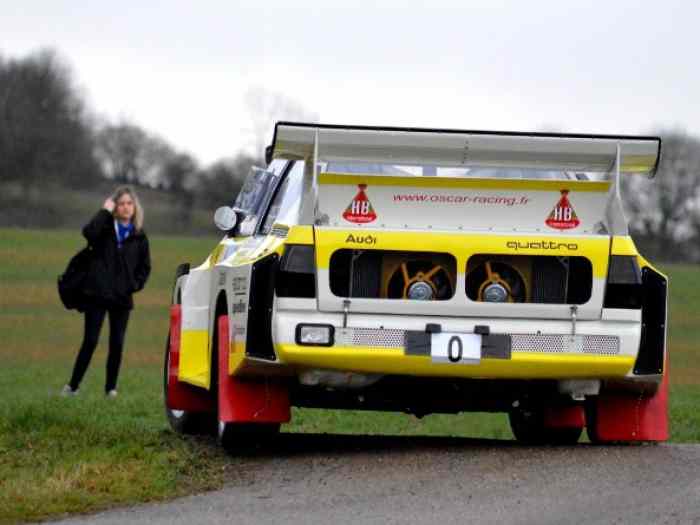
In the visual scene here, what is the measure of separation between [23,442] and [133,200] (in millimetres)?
5487

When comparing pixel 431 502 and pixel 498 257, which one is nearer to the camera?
pixel 431 502

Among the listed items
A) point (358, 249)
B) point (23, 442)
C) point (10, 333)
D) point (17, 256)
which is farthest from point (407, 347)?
point (17, 256)

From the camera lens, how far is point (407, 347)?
29.0ft

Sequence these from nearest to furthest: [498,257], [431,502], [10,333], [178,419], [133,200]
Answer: [431,502] < [498,257] < [178,419] < [133,200] < [10,333]

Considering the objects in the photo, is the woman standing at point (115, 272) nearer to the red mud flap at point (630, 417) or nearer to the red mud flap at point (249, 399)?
the red mud flap at point (249, 399)

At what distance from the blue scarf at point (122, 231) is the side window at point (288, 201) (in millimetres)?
5142

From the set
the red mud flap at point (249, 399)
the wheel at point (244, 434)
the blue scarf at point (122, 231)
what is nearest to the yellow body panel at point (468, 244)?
the red mud flap at point (249, 399)

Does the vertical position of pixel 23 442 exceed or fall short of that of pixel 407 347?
it falls short

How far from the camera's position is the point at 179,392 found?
38.2 ft

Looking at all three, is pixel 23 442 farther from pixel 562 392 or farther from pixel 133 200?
pixel 133 200

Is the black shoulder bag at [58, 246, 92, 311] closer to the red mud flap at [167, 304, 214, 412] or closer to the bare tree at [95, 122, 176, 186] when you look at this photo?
the red mud flap at [167, 304, 214, 412]

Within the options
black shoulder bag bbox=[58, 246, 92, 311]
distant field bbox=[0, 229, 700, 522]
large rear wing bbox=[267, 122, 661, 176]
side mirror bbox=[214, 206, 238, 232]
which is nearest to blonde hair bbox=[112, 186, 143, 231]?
black shoulder bag bbox=[58, 246, 92, 311]

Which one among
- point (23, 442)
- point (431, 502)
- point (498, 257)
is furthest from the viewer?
point (23, 442)

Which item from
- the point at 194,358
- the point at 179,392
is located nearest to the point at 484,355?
the point at 194,358
